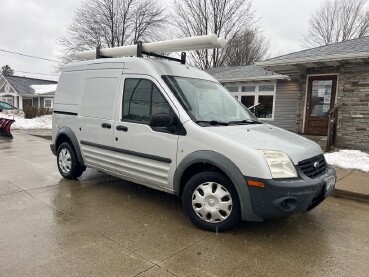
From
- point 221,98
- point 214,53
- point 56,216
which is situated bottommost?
point 56,216

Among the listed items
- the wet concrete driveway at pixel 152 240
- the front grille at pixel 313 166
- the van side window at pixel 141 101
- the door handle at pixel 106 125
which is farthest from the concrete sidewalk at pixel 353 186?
the door handle at pixel 106 125

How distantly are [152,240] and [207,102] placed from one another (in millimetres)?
1949

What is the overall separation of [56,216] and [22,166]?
3533 millimetres

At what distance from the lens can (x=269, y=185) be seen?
120 inches

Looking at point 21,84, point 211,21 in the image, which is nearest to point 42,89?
point 21,84

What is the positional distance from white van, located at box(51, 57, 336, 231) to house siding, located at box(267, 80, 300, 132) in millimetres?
10174

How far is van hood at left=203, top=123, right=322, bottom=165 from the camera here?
327 cm

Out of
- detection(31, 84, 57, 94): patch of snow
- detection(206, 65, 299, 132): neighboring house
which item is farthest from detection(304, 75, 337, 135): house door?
detection(31, 84, 57, 94): patch of snow

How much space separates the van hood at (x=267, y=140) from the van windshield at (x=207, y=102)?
0.81 ft

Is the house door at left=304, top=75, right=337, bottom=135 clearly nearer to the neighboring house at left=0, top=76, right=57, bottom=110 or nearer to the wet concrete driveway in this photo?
the wet concrete driveway

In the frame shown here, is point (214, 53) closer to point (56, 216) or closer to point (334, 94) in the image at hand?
point (334, 94)

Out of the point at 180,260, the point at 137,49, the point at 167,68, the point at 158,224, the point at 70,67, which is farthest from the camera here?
the point at 70,67

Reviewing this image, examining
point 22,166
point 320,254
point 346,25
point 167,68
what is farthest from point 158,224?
point 346,25

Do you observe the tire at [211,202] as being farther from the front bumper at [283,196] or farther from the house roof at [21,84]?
the house roof at [21,84]
